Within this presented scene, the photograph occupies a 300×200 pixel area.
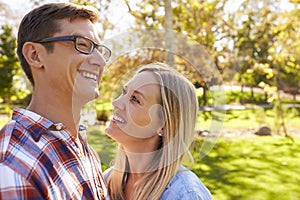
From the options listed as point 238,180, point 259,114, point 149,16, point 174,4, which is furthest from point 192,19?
point 259,114

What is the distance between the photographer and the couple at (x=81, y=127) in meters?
1.00

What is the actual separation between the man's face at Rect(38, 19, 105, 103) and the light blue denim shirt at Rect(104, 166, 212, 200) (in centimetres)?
44

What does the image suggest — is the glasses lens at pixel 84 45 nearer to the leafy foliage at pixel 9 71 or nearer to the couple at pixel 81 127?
the couple at pixel 81 127

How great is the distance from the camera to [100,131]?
6.42 ft

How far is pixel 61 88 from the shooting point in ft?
4.02

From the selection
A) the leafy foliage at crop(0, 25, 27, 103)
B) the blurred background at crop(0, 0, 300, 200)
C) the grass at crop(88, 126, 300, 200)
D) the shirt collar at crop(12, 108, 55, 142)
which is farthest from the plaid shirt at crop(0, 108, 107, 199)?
the leafy foliage at crop(0, 25, 27, 103)

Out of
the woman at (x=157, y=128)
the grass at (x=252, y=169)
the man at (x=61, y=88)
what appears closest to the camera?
the man at (x=61, y=88)

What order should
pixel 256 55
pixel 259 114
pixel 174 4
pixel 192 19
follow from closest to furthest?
pixel 174 4, pixel 192 19, pixel 259 114, pixel 256 55

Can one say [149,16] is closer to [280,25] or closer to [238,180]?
[238,180]

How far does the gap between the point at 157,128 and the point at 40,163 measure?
0.54 metres

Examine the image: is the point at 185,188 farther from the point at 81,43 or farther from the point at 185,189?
the point at 81,43

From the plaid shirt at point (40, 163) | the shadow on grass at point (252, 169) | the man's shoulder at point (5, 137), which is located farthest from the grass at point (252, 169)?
the man's shoulder at point (5, 137)

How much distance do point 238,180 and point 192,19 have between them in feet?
8.48

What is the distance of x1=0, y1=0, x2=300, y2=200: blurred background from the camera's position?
5.38 ft
